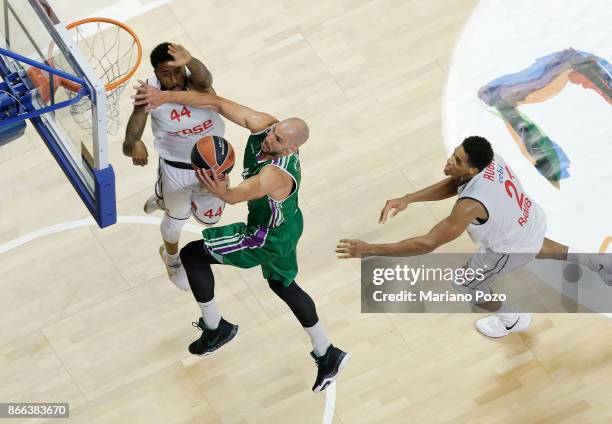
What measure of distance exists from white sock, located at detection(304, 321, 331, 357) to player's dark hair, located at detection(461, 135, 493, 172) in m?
1.42

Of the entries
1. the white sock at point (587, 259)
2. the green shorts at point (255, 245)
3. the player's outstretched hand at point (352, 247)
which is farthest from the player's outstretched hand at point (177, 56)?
the white sock at point (587, 259)

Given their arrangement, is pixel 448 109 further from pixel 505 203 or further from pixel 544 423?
pixel 544 423

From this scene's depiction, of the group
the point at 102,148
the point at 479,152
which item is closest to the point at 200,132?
the point at 102,148

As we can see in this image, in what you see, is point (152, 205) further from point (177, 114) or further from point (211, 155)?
point (211, 155)

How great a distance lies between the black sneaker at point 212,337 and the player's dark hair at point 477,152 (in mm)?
1998

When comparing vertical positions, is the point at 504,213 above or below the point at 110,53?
below

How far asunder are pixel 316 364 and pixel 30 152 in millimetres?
2676

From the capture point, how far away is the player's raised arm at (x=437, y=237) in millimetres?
6648

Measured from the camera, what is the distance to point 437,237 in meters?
6.76

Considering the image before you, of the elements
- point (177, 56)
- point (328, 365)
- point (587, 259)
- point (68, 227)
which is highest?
point (177, 56)

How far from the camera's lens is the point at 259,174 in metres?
6.39

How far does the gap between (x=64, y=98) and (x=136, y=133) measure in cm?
52

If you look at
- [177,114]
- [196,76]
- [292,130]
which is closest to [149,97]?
[177,114]

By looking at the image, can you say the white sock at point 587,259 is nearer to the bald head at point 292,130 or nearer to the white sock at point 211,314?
the bald head at point 292,130
